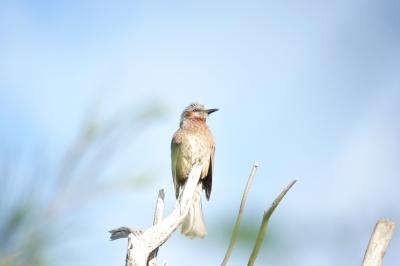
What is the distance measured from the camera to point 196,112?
22.3 ft

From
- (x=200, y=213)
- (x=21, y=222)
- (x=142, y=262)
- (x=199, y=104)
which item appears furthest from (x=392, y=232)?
(x=199, y=104)

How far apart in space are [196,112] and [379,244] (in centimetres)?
475

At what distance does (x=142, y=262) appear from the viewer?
110 inches

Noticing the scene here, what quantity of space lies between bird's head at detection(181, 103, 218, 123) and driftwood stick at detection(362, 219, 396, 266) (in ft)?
15.1

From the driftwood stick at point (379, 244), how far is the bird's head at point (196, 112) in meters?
4.60

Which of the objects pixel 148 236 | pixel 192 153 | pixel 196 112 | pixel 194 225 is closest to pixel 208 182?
pixel 192 153

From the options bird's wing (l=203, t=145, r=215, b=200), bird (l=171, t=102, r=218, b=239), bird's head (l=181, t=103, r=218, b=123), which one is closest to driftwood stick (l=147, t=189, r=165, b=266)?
bird (l=171, t=102, r=218, b=239)

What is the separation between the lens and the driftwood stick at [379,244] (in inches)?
83.1

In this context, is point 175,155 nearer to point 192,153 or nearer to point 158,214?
point 192,153

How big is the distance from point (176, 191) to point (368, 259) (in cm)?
384

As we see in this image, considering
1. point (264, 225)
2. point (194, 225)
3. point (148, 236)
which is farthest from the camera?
point (194, 225)

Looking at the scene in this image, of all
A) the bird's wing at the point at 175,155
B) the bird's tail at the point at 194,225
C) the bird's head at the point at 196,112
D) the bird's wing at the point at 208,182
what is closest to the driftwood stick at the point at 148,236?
the bird's tail at the point at 194,225

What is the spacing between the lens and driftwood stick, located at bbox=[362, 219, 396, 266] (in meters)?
2.11

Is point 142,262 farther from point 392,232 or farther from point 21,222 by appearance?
point 21,222
